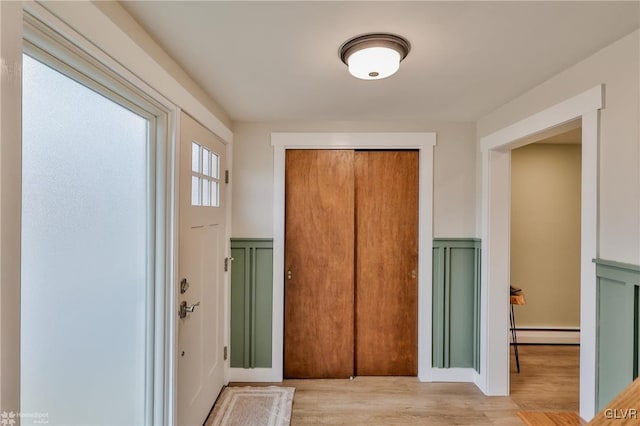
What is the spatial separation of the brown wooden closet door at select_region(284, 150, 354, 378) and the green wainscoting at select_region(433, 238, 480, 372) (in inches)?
28.3

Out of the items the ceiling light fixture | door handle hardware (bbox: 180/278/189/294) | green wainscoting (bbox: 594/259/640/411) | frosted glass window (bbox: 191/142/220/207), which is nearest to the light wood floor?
green wainscoting (bbox: 594/259/640/411)

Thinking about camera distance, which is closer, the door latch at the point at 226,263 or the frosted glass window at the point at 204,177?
the frosted glass window at the point at 204,177

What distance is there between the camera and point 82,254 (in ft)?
4.41

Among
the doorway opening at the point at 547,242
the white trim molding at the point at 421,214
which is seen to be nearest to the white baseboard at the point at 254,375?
the white trim molding at the point at 421,214

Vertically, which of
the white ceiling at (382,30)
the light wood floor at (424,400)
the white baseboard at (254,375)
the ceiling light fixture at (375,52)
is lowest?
the light wood floor at (424,400)

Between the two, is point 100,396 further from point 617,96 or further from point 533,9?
point 617,96

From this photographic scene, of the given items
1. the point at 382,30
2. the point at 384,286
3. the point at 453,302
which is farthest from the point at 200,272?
the point at 453,302

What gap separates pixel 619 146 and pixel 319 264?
2.02 m

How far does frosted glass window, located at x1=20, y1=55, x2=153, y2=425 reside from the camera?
114cm

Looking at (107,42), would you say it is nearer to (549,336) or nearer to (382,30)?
(382,30)

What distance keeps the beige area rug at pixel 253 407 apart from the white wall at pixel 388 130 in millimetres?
1218

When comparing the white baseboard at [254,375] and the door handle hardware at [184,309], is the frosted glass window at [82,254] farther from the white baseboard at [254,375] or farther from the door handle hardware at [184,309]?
the white baseboard at [254,375]

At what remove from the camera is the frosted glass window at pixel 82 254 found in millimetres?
1144

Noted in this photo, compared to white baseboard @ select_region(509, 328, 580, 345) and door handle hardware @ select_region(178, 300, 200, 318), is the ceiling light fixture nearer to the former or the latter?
door handle hardware @ select_region(178, 300, 200, 318)
